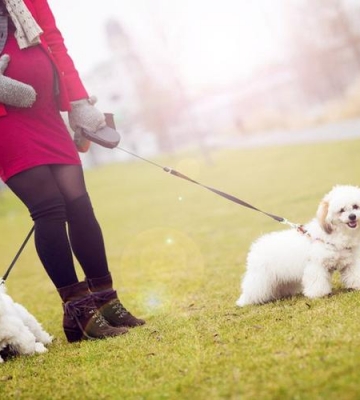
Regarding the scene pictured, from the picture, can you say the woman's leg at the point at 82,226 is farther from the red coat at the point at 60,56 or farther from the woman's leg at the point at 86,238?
the red coat at the point at 60,56

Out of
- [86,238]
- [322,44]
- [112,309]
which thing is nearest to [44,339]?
[112,309]

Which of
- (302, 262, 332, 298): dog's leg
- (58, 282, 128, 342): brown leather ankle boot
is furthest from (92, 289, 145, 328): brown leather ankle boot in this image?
(302, 262, 332, 298): dog's leg

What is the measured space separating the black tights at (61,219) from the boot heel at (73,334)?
39cm

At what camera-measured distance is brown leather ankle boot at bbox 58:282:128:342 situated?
3.40m

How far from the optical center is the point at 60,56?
3.58 meters

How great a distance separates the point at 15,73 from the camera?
322cm

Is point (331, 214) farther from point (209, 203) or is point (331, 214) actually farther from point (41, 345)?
point (209, 203)

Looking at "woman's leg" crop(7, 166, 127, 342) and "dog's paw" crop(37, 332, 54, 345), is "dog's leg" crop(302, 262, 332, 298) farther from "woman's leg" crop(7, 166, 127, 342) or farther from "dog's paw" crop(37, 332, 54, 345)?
"dog's paw" crop(37, 332, 54, 345)

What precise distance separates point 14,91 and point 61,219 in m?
0.83

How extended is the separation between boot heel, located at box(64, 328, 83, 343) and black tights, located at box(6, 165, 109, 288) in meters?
0.39

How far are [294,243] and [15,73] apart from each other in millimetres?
2310

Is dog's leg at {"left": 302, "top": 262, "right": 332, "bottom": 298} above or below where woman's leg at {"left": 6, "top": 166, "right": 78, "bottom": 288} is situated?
below

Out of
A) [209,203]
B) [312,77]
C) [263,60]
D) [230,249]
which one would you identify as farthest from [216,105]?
[230,249]

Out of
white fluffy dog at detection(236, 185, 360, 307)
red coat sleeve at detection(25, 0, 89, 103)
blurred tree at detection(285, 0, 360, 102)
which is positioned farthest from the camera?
blurred tree at detection(285, 0, 360, 102)
